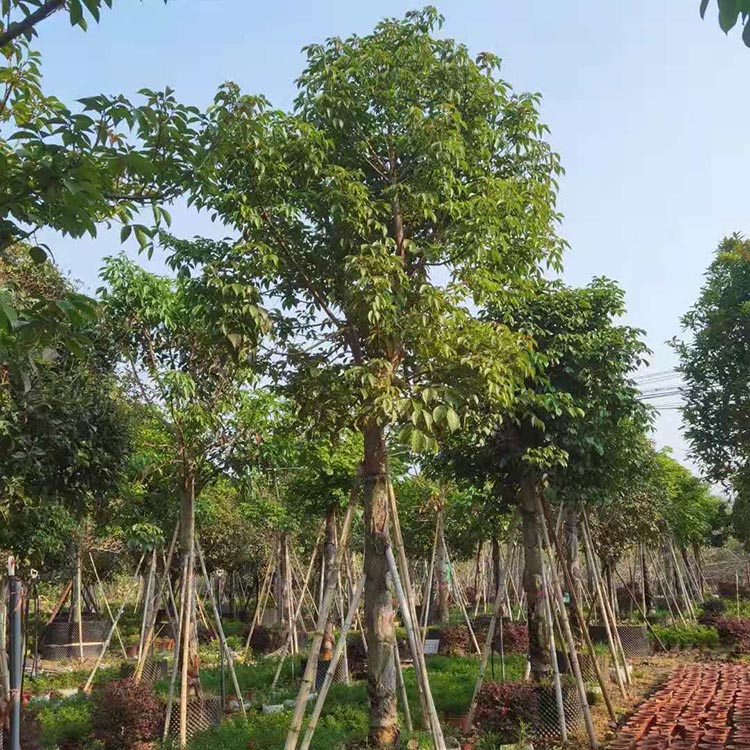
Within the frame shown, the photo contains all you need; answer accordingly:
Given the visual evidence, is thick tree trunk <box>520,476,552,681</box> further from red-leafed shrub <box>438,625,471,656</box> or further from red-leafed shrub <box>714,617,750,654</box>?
red-leafed shrub <box>714,617,750,654</box>

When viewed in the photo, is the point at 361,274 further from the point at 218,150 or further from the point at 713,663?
the point at 713,663

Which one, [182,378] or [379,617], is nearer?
[379,617]

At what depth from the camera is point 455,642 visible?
15.5 meters

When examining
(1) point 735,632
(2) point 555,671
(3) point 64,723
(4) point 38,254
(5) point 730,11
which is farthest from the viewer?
(1) point 735,632

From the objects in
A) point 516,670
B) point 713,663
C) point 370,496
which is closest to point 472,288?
point 370,496

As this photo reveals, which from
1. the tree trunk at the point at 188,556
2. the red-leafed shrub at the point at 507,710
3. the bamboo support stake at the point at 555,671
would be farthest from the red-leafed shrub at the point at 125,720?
the bamboo support stake at the point at 555,671

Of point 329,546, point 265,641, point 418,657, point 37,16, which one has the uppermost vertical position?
point 37,16

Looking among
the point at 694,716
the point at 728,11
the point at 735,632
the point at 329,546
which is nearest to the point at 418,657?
the point at 728,11

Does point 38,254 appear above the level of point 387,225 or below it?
below

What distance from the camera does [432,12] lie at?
657 centimetres

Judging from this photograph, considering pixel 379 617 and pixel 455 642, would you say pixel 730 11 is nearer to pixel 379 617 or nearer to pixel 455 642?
pixel 379 617

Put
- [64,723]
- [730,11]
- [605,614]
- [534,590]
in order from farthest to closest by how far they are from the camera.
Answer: [605,614] → [534,590] → [64,723] → [730,11]

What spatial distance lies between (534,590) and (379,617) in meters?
3.73

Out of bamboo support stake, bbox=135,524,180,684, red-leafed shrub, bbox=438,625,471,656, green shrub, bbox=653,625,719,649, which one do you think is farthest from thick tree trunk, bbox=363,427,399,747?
green shrub, bbox=653,625,719,649
